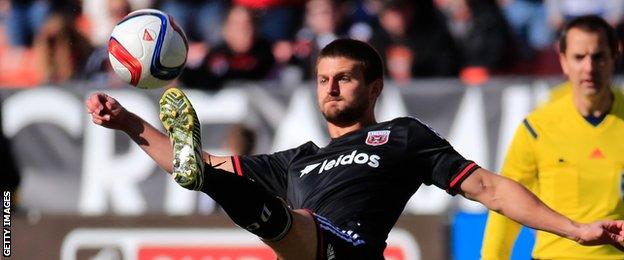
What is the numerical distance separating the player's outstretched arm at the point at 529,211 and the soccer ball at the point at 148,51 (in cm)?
180

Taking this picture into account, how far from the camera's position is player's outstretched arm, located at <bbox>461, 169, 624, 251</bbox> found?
642 cm

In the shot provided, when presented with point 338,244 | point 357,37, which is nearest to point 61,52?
point 357,37

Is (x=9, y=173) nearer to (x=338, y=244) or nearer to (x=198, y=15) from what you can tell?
(x=198, y=15)

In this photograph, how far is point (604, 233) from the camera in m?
6.40

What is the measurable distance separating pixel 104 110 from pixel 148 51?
20.0 inches

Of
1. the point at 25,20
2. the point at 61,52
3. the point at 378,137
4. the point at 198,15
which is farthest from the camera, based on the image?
the point at 25,20

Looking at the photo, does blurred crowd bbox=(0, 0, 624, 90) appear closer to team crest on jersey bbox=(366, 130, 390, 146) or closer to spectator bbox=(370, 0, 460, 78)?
spectator bbox=(370, 0, 460, 78)

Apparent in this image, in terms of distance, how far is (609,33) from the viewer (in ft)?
26.4

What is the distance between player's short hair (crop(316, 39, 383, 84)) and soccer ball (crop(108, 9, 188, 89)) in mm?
852

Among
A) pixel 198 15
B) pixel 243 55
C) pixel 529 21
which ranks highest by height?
pixel 198 15

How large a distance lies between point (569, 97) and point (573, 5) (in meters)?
5.88

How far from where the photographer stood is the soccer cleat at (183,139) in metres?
6.37

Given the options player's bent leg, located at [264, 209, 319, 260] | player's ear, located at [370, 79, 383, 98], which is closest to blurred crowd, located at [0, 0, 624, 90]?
player's ear, located at [370, 79, 383, 98]

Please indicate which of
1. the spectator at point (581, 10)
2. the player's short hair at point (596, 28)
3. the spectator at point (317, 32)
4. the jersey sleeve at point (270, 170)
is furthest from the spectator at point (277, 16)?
the jersey sleeve at point (270, 170)
